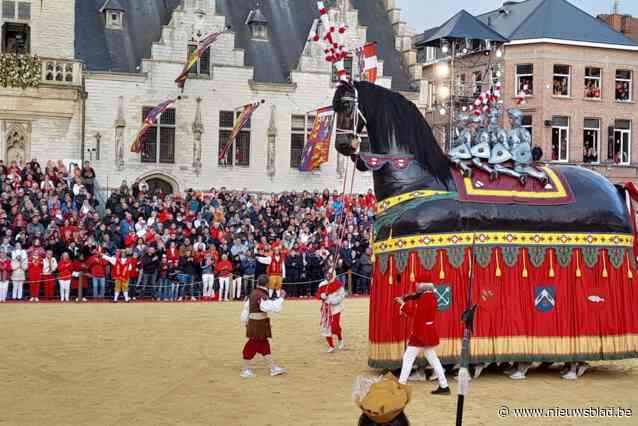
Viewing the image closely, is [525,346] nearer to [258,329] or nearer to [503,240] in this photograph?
[503,240]

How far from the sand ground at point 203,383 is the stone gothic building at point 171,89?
1674cm

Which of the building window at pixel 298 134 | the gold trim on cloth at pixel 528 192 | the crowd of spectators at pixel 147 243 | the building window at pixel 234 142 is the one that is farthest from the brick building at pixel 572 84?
the gold trim on cloth at pixel 528 192

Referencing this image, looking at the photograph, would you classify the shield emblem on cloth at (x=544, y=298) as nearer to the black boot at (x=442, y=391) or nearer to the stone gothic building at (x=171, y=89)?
the black boot at (x=442, y=391)

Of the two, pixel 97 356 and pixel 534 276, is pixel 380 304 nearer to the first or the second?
pixel 534 276

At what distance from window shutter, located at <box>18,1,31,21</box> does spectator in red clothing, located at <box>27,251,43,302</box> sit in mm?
13050

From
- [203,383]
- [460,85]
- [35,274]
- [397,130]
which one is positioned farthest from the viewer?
[460,85]

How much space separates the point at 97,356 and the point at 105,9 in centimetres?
2590

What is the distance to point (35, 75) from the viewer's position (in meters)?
34.6

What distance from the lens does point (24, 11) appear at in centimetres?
3538

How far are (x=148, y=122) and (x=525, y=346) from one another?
21943mm

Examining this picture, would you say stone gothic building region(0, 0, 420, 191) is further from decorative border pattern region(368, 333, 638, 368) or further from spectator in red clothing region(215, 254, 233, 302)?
decorative border pattern region(368, 333, 638, 368)

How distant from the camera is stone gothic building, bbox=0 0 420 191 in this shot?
35375mm

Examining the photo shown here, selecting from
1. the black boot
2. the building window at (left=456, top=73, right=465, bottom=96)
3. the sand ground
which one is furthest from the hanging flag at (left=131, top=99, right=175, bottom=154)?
the black boot

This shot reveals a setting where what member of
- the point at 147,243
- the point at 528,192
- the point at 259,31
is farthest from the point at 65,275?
the point at 259,31
